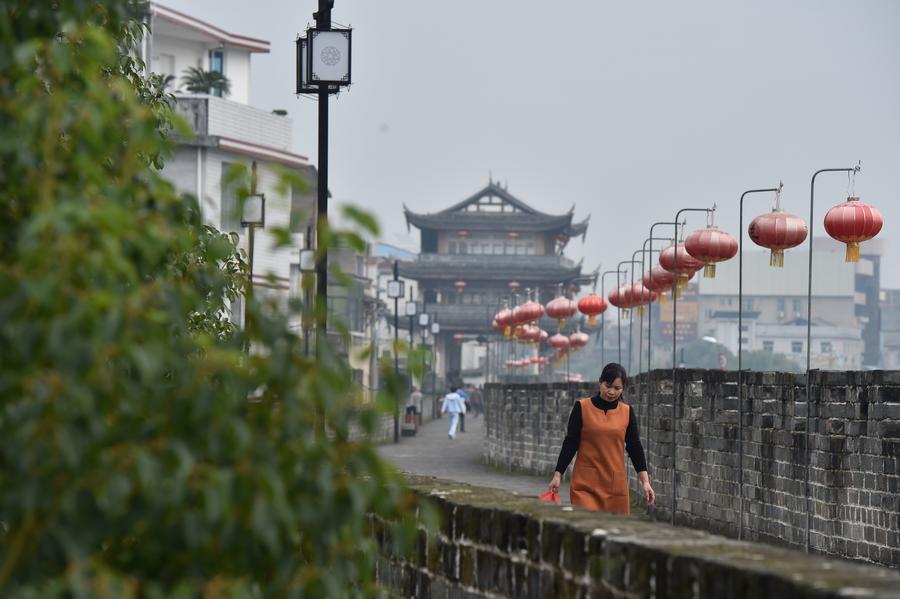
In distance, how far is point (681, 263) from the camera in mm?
22234

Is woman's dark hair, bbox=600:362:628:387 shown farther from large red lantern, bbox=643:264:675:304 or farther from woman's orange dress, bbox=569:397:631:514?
large red lantern, bbox=643:264:675:304

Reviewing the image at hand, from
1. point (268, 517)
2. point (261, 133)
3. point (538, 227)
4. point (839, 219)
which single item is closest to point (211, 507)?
point (268, 517)

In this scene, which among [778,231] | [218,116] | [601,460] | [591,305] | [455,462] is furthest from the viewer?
[218,116]

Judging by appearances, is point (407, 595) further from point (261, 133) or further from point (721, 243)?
point (261, 133)

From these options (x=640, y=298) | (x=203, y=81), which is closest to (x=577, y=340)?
(x=203, y=81)

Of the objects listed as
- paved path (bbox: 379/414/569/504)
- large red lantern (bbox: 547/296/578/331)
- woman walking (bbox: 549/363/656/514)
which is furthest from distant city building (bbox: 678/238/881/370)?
woman walking (bbox: 549/363/656/514)

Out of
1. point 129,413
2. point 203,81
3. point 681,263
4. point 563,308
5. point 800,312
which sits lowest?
point 129,413

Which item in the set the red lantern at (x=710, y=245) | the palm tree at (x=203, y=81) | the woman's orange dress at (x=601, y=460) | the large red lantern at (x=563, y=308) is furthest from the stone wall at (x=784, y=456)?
the palm tree at (x=203, y=81)

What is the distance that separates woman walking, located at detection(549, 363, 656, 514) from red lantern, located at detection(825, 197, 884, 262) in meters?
6.54

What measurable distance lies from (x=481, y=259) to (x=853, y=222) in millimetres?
87973

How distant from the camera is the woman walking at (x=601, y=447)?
36.5ft

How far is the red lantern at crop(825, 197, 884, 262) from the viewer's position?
1728cm

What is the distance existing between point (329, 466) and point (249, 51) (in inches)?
2115

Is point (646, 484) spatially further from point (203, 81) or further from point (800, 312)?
point (800, 312)
